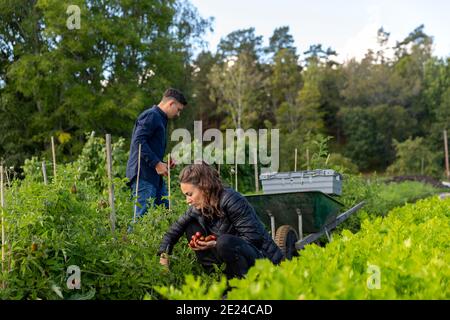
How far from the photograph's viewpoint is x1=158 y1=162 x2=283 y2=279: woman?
3441mm

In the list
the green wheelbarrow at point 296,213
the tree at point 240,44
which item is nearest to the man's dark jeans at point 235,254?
the green wheelbarrow at point 296,213

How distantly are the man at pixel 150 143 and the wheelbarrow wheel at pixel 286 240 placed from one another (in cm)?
114

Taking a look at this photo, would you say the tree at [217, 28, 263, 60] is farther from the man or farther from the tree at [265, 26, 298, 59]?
the man

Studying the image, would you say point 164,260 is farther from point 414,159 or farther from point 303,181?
point 414,159

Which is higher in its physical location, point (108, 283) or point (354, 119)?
point (354, 119)

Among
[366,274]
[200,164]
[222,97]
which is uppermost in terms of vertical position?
[222,97]

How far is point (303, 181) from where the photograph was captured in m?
6.14

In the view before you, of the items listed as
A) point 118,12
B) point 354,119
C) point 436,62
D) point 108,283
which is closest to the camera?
point 108,283

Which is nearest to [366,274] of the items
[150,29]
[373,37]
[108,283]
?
[108,283]

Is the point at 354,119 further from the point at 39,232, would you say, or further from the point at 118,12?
the point at 39,232

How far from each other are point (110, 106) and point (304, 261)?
19.7 metres

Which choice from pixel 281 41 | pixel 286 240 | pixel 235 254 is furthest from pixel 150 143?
pixel 281 41

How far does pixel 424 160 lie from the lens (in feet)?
103

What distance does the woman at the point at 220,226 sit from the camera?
11.3 ft
